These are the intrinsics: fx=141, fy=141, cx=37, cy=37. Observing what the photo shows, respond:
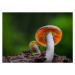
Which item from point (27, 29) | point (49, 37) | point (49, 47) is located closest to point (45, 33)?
point (49, 37)

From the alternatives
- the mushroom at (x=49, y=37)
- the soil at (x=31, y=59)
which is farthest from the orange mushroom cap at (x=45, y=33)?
the soil at (x=31, y=59)

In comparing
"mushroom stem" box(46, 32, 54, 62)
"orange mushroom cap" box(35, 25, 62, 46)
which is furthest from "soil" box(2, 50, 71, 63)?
"orange mushroom cap" box(35, 25, 62, 46)

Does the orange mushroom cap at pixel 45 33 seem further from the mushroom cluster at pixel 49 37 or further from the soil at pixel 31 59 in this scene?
the soil at pixel 31 59

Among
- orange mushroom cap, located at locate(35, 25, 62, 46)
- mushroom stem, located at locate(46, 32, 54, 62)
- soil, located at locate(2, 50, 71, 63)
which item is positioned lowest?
soil, located at locate(2, 50, 71, 63)

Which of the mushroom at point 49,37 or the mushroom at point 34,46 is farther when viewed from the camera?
the mushroom at point 34,46

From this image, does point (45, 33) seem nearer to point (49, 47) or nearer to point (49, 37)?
point (49, 37)

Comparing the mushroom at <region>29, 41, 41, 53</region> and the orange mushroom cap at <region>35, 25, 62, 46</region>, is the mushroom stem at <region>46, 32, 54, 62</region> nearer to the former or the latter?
the orange mushroom cap at <region>35, 25, 62, 46</region>
